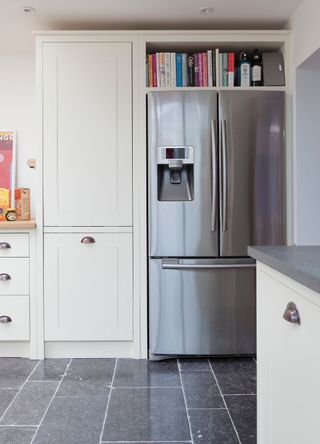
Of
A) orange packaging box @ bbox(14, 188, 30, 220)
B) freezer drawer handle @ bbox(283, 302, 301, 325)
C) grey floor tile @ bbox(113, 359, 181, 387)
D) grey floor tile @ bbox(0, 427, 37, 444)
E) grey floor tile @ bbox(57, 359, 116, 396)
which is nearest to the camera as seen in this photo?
freezer drawer handle @ bbox(283, 302, 301, 325)

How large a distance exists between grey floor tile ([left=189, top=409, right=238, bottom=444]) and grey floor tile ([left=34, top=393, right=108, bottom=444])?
443mm

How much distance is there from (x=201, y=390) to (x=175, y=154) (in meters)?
1.44

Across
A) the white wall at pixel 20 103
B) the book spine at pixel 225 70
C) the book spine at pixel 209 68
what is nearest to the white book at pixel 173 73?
the book spine at pixel 209 68

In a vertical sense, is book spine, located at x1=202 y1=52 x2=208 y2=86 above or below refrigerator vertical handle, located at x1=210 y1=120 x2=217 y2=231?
above

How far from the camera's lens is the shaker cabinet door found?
2.77 meters

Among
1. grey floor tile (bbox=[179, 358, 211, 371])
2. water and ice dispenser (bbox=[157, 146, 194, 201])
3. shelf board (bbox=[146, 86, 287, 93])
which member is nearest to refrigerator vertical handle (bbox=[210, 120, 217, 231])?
water and ice dispenser (bbox=[157, 146, 194, 201])

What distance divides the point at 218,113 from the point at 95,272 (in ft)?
4.40

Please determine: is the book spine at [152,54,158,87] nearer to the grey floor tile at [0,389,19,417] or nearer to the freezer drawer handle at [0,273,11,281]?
the freezer drawer handle at [0,273,11,281]

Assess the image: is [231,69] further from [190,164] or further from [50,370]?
[50,370]

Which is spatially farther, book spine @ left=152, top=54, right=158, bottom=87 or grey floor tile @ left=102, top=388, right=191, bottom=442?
book spine @ left=152, top=54, right=158, bottom=87

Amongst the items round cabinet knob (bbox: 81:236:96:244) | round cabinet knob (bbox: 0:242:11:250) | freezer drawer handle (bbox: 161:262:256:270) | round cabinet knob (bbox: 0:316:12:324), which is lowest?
round cabinet knob (bbox: 0:316:12:324)

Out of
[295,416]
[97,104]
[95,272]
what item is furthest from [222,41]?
[295,416]

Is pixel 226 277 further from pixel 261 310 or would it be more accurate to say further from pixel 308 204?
pixel 261 310

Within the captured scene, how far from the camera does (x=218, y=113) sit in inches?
106
